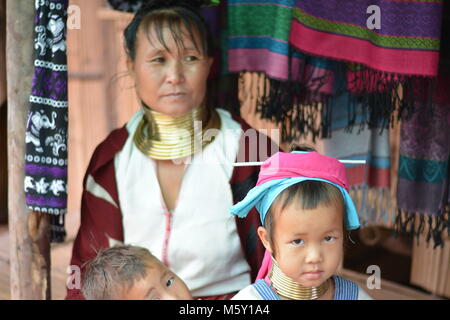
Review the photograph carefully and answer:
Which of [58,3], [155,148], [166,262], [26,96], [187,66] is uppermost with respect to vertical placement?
[58,3]

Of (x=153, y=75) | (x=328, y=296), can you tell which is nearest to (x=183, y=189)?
(x=153, y=75)

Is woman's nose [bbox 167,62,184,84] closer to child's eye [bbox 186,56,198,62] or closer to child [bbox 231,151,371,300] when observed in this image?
child's eye [bbox 186,56,198,62]

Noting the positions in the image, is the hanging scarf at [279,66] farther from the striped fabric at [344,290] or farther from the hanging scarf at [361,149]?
the striped fabric at [344,290]

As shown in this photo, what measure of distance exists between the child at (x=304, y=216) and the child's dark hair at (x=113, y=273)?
32cm

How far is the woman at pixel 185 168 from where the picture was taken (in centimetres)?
206

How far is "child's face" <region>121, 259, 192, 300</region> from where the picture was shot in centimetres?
154

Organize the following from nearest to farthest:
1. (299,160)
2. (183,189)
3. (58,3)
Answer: (299,160)
(58,3)
(183,189)

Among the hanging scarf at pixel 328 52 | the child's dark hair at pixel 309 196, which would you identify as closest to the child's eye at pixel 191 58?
the hanging scarf at pixel 328 52

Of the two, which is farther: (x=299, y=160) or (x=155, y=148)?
(x=155, y=148)

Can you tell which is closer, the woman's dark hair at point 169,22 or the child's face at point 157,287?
the child's face at point 157,287

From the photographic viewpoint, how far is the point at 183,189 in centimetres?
212

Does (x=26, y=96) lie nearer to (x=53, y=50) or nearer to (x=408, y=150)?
(x=53, y=50)

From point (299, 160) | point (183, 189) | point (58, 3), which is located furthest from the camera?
point (183, 189)
